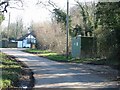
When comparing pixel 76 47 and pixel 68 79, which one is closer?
pixel 68 79

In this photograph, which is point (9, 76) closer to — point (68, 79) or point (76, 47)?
point (68, 79)

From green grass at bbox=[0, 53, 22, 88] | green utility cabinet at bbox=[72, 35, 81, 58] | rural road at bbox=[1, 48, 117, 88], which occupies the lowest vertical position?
rural road at bbox=[1, 48, 117, 88]

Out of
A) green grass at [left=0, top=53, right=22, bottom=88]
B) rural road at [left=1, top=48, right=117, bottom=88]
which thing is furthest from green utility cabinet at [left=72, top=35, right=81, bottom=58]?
green grass at [left=0, top=53, right=22, bottom=88]

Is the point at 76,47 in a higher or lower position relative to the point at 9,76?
higher

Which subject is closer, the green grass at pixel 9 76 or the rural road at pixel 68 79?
the green grass at pixel 9 76

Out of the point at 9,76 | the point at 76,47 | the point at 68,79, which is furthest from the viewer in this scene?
the point at 76,47

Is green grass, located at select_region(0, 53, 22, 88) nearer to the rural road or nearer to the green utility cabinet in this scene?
the rural road

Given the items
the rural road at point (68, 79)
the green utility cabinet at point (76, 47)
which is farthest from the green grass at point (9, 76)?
the green utility cabinet at point (76, 47)

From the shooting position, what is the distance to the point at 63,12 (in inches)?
1661

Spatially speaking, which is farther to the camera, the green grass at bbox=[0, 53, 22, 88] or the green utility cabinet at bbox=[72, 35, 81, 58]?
the green utility cabinet at bbox=[72, 35, 81, 58]

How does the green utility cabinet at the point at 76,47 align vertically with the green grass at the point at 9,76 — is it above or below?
above

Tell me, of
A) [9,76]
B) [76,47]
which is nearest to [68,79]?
[9,76]

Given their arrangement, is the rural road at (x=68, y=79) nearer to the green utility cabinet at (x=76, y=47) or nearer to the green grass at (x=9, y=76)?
the green grass at (x=9, y=76)

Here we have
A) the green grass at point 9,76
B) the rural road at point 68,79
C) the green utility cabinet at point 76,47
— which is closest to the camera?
the green grass at point 9,76
